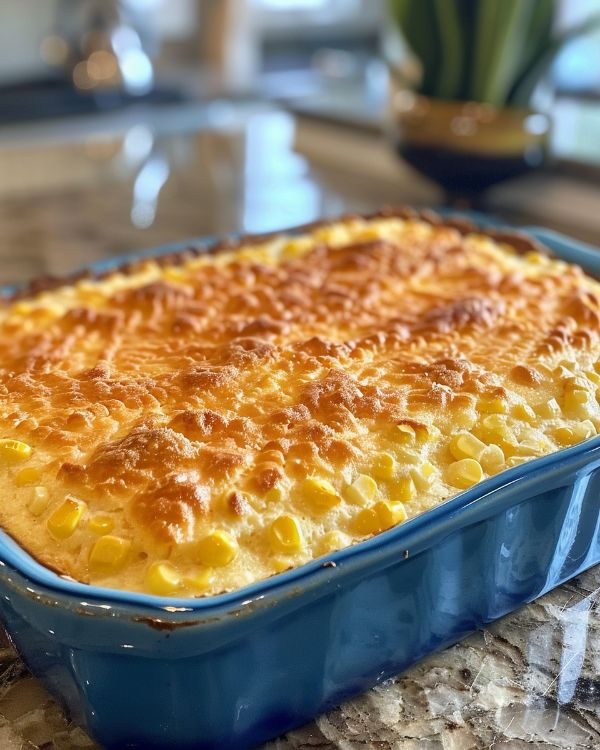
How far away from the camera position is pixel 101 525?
0.78 meters

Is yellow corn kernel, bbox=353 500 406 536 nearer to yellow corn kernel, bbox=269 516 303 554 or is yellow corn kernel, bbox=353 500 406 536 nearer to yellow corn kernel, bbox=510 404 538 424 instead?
yellow corn kernel, bbox=269 516 303 554

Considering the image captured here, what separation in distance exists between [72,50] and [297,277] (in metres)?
3.37

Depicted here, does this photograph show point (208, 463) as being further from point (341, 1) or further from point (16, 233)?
point (341, 1)

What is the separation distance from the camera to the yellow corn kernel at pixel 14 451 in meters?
0.88

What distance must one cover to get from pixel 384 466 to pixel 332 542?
12 centimetres

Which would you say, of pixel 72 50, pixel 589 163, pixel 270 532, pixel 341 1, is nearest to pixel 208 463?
pixel 270 532

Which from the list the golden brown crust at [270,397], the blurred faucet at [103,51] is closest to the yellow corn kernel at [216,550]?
the golden brown crust at [270,397]

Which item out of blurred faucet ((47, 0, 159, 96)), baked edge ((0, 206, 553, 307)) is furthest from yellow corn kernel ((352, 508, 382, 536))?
blurred faucet ((47, 0, 159, 96))

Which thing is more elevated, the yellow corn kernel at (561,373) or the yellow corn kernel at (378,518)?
the yellow corn kernel at (561,373)

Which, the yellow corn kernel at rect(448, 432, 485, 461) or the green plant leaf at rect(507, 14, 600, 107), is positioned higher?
the green plant leaf at rect(507, 14, 600, 107)

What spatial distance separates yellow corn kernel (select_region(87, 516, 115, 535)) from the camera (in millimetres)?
773

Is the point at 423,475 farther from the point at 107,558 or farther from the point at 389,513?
the point at 107,558

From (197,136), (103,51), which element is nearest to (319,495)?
(197,136)

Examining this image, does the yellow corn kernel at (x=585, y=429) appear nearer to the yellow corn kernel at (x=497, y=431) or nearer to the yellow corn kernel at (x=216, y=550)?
the yellow corn kernel at (x=497, y=431)
